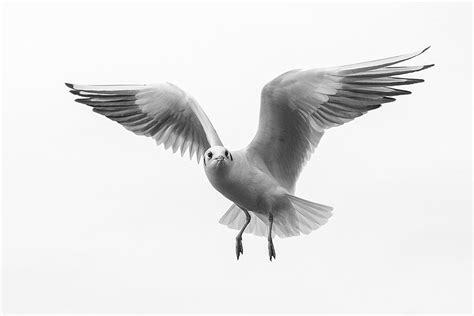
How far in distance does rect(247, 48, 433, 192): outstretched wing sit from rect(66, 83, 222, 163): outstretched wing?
75cm

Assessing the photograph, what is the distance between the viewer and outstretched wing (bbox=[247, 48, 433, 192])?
33.5ft

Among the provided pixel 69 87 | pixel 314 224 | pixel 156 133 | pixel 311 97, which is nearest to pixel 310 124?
pixel 311 97

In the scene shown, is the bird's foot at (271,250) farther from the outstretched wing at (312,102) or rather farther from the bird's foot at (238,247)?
the outstretched wing at (312,102)

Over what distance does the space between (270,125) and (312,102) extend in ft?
1.67

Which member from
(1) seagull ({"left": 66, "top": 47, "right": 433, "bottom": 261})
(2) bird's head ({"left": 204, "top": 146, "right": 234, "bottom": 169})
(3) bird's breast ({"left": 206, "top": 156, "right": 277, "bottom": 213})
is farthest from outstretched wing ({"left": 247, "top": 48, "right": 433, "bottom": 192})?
(2) bird's head ({"left": 204, "top": 146, "right": 234, "bottom": 169})

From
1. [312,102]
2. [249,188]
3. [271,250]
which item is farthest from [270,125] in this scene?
[271,250]

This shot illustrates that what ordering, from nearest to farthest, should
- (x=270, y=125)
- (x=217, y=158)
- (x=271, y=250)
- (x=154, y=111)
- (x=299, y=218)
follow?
(x=217, y=158)
(x=271, y=250)
(x=270, y=125)
(x=299, y=218)
(x=154, y=111)

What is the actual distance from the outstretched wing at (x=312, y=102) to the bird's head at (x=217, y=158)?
2.17ft

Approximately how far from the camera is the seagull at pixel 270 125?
10.2m

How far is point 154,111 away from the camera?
1136 cm

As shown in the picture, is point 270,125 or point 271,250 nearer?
point 271,250

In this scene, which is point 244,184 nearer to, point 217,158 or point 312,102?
point 217,158

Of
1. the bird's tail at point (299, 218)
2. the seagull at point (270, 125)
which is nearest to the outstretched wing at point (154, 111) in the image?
the seagull at point (270, 125)

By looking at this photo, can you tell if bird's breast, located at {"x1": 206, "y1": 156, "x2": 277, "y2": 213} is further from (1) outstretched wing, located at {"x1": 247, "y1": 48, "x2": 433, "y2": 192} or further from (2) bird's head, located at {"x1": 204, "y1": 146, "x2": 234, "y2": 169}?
(1) outstretched wing, located at {"x1": 247, "y1": 48, "x2": 433, "y2": 192}
